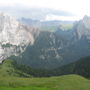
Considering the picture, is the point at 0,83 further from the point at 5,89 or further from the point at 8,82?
the point at 5,89

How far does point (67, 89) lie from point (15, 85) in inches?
912

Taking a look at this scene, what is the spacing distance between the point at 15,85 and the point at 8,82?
20.3ft

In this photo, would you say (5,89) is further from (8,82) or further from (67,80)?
(67,80)

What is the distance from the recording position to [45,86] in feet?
383

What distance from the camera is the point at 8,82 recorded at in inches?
4815

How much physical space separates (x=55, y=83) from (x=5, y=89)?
24.9 metres

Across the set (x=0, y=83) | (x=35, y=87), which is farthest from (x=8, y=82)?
(x=35, y=87)

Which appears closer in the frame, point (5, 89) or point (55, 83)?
point (5, 89)

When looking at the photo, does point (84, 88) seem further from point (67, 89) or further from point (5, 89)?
point (5, 89)

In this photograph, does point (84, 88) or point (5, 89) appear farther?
point (84, 88)

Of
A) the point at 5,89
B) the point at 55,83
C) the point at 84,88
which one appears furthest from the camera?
the point at 55,83

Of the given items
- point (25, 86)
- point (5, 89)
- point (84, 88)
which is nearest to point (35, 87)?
point (25, 86)

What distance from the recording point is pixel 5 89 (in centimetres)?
10606

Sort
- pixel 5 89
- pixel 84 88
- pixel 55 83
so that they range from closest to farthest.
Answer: pixel 5 89, pixel 84 88, pixel 55 83
